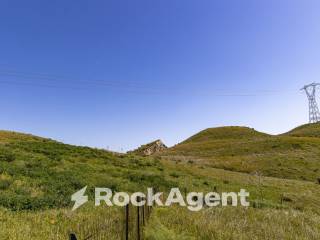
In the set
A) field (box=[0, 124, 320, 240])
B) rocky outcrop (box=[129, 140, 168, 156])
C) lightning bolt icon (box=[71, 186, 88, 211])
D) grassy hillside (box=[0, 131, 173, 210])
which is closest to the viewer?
field (box=[0, 124, 320, 240])

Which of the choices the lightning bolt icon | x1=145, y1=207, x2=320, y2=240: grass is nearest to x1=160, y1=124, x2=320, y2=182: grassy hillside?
x1=145, y1=207, x2=320, y2=240: grass

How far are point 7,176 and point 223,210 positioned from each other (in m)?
10.9

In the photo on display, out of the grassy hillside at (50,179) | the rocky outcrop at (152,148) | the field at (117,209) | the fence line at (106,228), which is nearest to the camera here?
the fence line at (106,228)

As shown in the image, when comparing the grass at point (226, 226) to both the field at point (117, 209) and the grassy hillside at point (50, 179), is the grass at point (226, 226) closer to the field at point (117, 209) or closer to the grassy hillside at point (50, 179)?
the field at point (117, 209)

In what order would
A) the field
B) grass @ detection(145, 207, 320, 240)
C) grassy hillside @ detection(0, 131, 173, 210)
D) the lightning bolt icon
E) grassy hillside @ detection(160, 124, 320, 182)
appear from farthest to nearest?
grassy hillside @ detection(160, 124, 320, 182), the lightning bolt icon, grassy hillside @ detection(0, 131, 173, 210), grass @ detection(145, 207, 320, 240), the field

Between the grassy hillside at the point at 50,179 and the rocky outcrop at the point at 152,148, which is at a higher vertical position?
the rocky outcrop at the point at 152,148

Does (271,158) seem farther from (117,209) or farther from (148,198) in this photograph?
(117,209)

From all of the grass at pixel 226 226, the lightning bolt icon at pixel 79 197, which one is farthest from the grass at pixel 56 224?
the lightning bolt icon at pixel 79 197

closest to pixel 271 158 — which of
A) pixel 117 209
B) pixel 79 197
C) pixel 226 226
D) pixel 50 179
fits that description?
pixel 50 179

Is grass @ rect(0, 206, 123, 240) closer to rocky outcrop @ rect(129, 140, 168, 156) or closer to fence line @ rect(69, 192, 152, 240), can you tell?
fence line @ rect(69, 192, 152, 240)

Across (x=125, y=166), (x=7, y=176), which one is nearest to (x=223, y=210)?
(x=7, y=176)

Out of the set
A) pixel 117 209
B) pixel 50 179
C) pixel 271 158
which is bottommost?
pixel 117 209

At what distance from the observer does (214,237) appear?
9750 mm

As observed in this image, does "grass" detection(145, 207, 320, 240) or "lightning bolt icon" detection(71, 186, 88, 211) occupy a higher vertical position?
"lightning bolt icon" detection(71, 186, 88, 211)
